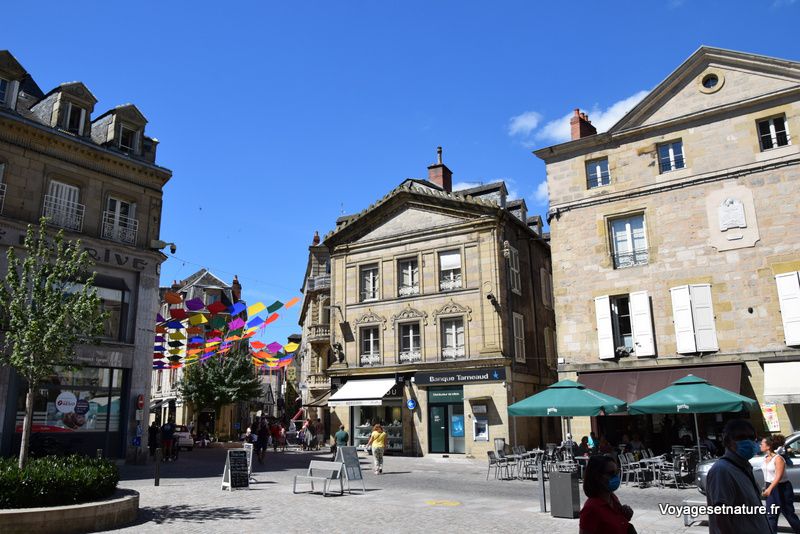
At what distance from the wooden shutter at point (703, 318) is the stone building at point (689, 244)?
0.04 m

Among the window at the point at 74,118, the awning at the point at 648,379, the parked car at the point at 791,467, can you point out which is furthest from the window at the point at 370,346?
the parked car at the point at 791,467

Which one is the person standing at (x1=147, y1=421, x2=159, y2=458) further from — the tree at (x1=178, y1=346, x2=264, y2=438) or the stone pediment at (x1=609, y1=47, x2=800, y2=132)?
the stone pediment at (x1=609, y1=47, x2=800, y2=132)

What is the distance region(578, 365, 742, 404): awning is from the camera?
1789 centimetres

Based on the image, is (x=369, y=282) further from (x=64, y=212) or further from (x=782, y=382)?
(x=782, y=382)

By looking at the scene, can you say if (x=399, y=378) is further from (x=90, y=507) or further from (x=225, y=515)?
(x=90, y=507)

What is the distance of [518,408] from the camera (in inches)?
633

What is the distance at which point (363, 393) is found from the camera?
88.1ft

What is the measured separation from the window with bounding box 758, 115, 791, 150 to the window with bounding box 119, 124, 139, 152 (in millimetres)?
21553

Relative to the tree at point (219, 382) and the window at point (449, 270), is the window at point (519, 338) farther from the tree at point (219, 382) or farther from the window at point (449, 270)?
the tree at point (219, 382)

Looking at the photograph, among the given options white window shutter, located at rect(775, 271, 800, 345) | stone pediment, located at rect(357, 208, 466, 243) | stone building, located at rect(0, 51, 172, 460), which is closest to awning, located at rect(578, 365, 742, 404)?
white window shutter, located at rect(775, 271, 800, 345)

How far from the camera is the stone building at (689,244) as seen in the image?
59.8 feet

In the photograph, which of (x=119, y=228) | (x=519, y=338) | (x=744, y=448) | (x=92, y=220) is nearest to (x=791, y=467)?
(x=744, y=448)

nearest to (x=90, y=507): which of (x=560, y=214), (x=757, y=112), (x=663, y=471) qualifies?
(x=663, y=471)

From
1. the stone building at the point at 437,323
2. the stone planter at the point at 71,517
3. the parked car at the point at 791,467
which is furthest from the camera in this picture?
the stone building at the point at 437,323
